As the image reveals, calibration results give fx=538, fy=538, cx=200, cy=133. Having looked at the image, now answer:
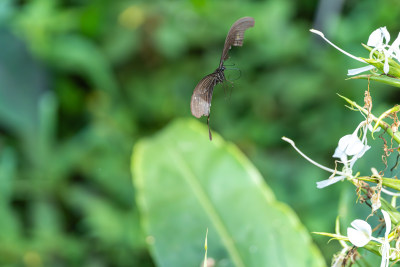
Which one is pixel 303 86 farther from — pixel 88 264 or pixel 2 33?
pixel 2 33

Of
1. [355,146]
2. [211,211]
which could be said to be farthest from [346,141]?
[211,211]

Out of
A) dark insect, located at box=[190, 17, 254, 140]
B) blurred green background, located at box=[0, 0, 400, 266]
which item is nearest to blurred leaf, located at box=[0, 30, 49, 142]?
blurred green background, located at box=[0, 0, 400, 266]

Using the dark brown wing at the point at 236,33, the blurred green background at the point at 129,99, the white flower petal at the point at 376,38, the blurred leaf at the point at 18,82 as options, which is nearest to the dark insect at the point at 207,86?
the dark brown wing at the point at 236,33

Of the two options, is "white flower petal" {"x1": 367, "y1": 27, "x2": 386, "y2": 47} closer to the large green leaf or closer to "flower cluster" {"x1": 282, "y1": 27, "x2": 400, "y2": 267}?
"flower cluster" {"x1": 282, "y1": 27, "x2": 400, "y2": 267}

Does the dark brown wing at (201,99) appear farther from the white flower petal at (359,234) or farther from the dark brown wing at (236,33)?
the white flower petal at (359,234)

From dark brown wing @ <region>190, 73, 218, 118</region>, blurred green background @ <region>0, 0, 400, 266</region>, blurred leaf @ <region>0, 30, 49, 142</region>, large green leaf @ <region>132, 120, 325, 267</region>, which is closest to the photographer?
dark brown wing @ <region>190, 73, 218, 118</region>

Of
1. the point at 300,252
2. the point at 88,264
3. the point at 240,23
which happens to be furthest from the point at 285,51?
the point at 240,23
